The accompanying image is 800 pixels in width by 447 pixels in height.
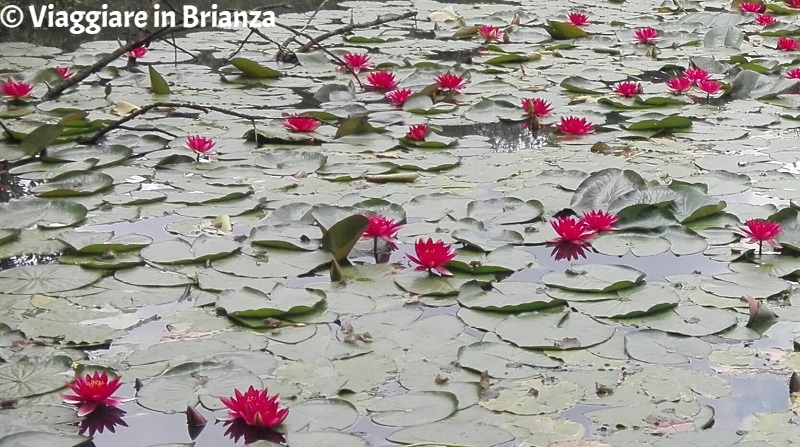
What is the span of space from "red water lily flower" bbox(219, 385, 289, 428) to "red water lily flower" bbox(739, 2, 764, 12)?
544cm

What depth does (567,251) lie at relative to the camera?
2.48 m

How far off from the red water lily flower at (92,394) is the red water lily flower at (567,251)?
1.16m

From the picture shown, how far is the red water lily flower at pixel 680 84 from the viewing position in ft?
13.4

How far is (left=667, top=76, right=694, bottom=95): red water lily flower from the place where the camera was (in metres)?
4.10

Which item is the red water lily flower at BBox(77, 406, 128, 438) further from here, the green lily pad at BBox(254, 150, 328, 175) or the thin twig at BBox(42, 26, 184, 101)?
the thin twig at BBox(42, 26, 184, 101)

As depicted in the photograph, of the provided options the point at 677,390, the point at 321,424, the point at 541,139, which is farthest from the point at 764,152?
the point at 321,424

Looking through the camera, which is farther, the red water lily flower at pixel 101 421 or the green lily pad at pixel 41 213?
the green lily pad at pixel 41 213

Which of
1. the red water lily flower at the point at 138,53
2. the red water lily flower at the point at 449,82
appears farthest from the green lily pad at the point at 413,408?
the red water lily flower at the point at 138,53

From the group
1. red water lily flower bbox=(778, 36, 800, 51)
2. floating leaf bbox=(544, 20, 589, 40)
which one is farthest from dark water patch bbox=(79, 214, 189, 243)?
red water lily flower bbox=(778, 36, 800, 51)

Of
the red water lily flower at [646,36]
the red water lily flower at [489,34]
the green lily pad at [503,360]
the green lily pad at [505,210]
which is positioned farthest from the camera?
the red water lily flower at [489,34]

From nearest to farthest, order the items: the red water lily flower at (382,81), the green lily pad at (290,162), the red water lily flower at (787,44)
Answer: the green lily pad at (290,162), the red water lily flower at (382,81), the red water lily flower at (787,44)

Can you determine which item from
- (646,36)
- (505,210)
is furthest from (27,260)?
(646,36)

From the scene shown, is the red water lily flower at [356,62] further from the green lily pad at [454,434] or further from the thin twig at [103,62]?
the green lily pad at [454,434]

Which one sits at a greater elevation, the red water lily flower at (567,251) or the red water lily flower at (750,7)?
the red water lily flower at (750,7)
